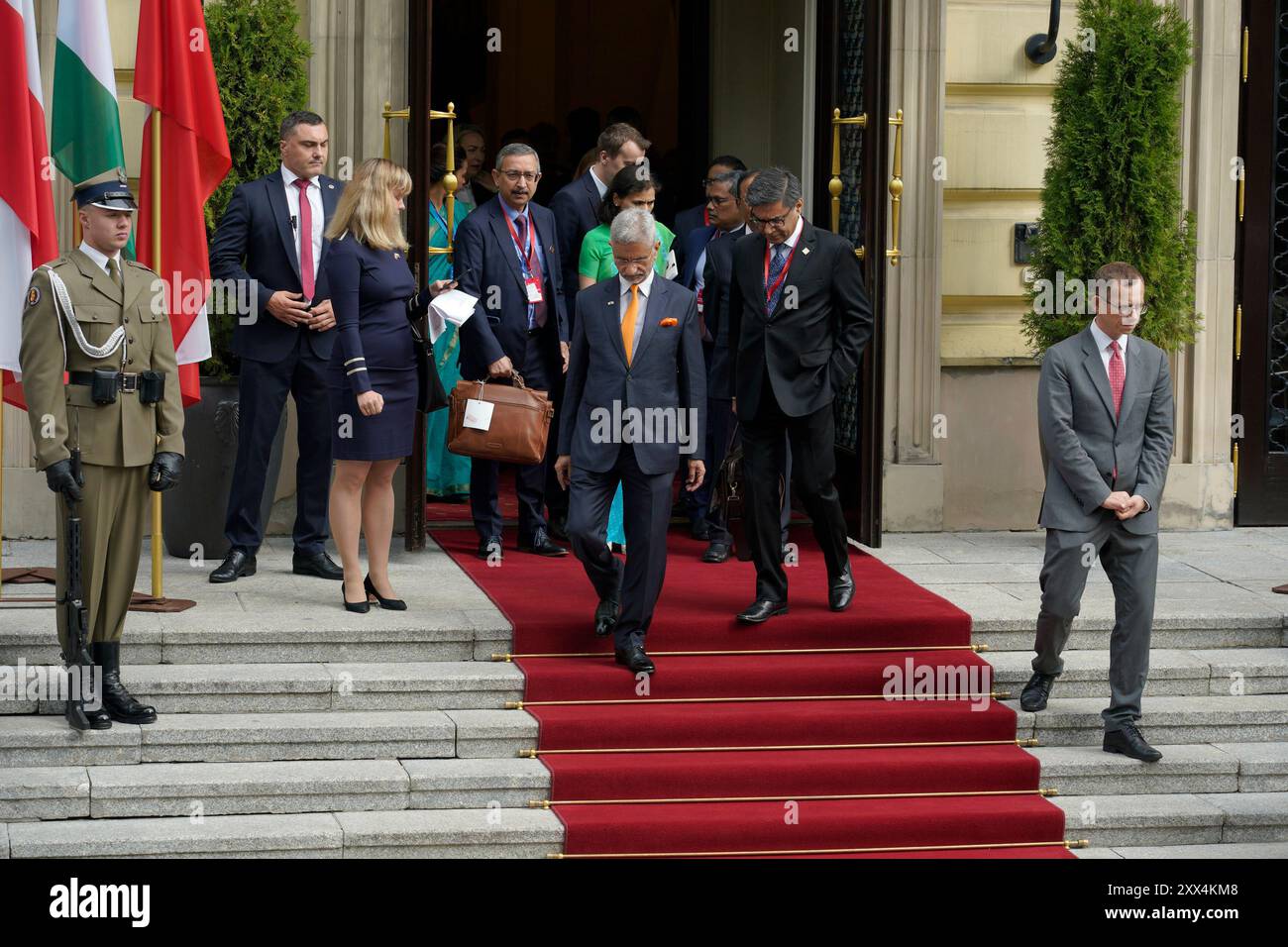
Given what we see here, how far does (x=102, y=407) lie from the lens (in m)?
7.73

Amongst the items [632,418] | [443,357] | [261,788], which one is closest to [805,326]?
[632,418]

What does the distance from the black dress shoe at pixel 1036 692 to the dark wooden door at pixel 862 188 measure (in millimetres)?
2239

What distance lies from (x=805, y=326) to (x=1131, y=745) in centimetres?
229

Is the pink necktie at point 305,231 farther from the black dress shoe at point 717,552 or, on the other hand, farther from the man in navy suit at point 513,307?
the black dress shoe at point 717,552

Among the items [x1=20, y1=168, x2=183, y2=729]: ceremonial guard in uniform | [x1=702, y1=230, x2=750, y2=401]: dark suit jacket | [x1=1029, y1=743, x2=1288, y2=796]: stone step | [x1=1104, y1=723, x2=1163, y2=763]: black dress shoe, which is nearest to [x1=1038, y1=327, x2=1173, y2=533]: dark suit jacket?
[x1=1104, y1=723, x2=1163, y2=763]: black dress shoe

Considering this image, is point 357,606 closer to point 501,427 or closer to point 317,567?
point 317,567

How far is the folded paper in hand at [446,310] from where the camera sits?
9266mm

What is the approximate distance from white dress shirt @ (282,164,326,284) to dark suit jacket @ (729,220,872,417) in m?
2.11

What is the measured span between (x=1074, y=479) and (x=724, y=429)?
2.66 meters

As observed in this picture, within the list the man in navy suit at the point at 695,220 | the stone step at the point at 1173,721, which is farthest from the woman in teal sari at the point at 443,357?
the stone step at the point at 1173,721

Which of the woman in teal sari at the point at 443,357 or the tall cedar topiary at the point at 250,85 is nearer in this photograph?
the tall cedar topiary at the point at 250,85

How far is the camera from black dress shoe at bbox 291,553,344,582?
9.53 meters

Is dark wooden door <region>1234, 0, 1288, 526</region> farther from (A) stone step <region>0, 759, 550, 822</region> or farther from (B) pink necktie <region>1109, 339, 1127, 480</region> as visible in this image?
(A) stone step <region>0, 759, 550, 822</region>

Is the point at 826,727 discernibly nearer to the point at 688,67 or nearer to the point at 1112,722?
the point at 1112,722
